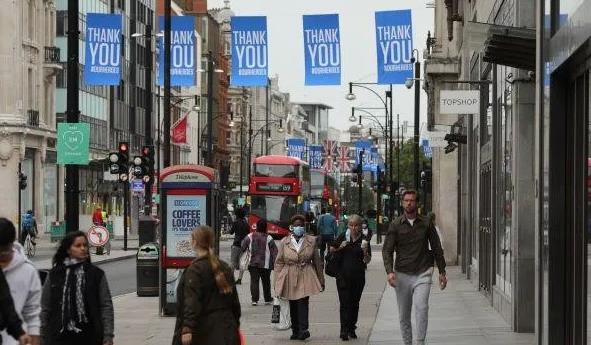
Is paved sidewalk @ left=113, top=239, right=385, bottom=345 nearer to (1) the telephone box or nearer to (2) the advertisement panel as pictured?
(1) the telephone box

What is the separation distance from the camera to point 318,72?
1580 inches

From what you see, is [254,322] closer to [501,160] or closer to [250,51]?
[501,160]

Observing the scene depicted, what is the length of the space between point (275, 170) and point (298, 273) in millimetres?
44687

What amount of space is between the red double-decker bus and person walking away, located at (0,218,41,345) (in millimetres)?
52745

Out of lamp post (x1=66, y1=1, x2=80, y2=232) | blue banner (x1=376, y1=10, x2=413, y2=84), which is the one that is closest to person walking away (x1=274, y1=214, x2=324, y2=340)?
lamp post (x1=66, y1=1, x2=80, y2=232)

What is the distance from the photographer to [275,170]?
208 ft

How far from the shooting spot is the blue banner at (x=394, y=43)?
39.4 metres

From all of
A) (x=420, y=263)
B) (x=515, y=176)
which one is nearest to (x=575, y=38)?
(x=420, y=263)

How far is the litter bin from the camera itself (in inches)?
1018

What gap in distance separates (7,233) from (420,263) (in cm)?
745

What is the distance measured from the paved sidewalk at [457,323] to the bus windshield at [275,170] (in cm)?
3385

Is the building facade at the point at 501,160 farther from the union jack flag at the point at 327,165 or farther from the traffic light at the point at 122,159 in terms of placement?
the union jack flag at the point at 327,165

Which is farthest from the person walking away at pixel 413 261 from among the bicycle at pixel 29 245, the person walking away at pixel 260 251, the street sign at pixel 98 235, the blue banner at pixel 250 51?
the bicycle at pixel 29 245

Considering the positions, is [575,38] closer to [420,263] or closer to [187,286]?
[187,286]
